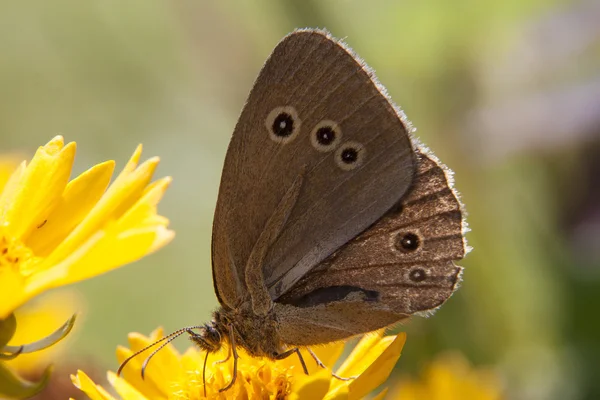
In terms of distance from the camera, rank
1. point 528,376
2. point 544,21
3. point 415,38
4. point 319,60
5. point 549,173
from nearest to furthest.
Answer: point 319,60
point 528,376
point 549,173
point 544,21
point 415,38

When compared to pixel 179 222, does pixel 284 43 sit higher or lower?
lower

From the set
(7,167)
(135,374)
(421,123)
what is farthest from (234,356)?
(421,123)

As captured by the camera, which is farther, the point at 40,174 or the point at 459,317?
the point at 459,317

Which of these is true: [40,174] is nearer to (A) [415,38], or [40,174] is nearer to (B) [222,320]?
(B) [222,320]

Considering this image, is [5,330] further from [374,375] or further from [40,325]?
[40,325]

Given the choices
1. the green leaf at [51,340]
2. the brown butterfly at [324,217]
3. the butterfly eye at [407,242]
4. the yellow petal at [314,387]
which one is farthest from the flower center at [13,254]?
the butterfly eye at [407,242]

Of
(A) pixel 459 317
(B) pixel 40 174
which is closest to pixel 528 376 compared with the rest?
(A) pixel 459 317

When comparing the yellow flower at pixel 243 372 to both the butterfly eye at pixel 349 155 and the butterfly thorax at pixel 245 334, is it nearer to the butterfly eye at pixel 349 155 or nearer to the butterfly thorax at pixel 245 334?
the butterfly thorax at pixel 245 334

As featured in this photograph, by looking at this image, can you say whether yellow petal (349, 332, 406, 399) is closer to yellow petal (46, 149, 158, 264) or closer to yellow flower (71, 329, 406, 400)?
yellow flower (71, 329, 406, 400)
